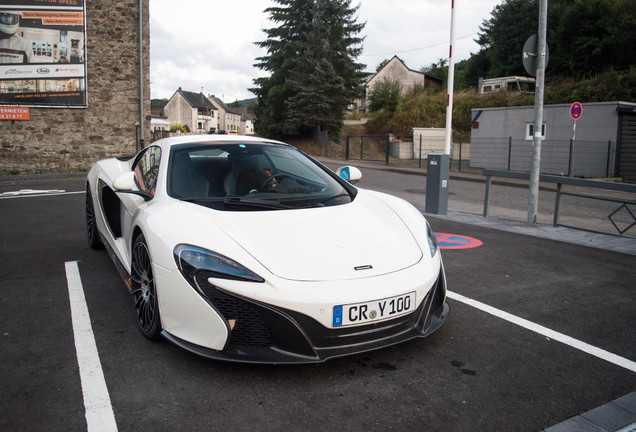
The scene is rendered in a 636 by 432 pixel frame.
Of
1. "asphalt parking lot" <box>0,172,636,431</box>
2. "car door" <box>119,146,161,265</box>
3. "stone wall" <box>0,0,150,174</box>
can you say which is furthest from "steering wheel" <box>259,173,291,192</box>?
"stone wall" <box>0,0,150,174</box>

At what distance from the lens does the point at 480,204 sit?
479 inches

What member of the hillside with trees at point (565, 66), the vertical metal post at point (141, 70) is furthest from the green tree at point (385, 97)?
the vertical metal post at point (141, 70)

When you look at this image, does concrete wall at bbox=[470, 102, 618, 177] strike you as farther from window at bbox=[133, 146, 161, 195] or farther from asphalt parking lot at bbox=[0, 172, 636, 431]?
window at bbox=[133, 146, 161, 195]

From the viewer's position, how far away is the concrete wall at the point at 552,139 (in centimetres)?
2023

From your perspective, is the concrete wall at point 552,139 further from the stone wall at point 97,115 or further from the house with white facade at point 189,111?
the house with white facade at point 189,111

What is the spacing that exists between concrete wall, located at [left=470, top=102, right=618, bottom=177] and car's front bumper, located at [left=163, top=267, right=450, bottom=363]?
19.3 meters

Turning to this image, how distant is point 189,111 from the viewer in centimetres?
9750

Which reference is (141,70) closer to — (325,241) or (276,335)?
(325,241)

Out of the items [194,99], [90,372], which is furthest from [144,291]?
[194,99]

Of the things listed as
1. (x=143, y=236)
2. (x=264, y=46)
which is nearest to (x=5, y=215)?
(x=143, y=236)

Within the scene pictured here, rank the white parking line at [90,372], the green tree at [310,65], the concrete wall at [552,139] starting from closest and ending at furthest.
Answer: the white parking line at [90,372] < the concrete wall at [552,139] < the green tree at [310,65]

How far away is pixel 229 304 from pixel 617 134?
21274mm

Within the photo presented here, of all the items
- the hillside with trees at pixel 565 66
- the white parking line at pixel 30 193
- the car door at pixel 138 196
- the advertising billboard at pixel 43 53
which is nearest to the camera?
the car door at pixel 138 196

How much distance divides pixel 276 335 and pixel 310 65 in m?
33.2
